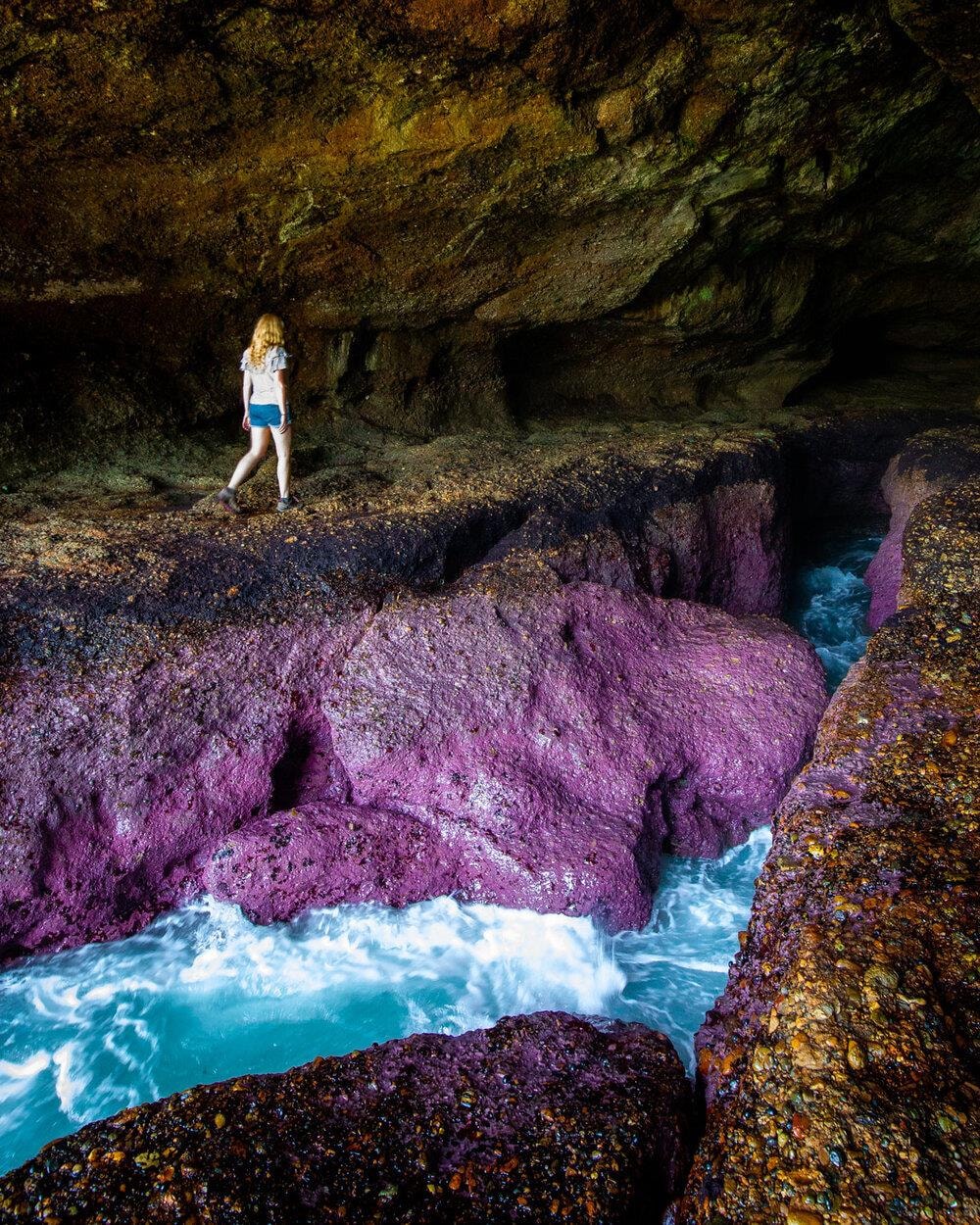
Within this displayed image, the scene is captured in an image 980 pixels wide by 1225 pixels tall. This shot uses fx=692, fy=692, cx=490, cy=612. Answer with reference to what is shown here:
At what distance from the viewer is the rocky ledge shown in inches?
130

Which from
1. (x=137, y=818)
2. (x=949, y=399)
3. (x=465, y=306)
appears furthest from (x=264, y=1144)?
(x=949, y=399)

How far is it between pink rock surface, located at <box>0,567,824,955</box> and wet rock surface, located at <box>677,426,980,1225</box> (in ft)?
2.69

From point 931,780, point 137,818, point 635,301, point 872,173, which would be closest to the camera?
point 931,780

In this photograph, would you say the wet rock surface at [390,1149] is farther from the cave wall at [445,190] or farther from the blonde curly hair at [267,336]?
the cave wall at [445,190]

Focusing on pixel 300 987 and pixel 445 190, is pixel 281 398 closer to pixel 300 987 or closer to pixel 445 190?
pixel 445 190

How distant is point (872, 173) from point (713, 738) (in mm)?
5129

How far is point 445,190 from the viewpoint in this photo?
5.00 m

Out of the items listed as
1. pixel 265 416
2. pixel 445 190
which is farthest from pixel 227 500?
pixel 445 190

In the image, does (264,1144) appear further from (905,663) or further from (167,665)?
(905,663)

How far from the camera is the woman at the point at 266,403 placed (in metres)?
4.64

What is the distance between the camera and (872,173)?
5758 millimetres

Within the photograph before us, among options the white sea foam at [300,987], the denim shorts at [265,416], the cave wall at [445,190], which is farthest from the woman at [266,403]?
the white sea foam at [300,987]

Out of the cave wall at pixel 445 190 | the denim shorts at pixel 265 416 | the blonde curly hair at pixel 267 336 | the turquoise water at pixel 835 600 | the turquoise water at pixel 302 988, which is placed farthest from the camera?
the turquoise water at pixel 835 600

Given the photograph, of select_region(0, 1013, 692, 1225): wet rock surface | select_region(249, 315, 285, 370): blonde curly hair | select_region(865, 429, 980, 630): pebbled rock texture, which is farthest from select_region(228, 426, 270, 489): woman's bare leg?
select_region(865, 429, 980, 630): pebbled rock texture
